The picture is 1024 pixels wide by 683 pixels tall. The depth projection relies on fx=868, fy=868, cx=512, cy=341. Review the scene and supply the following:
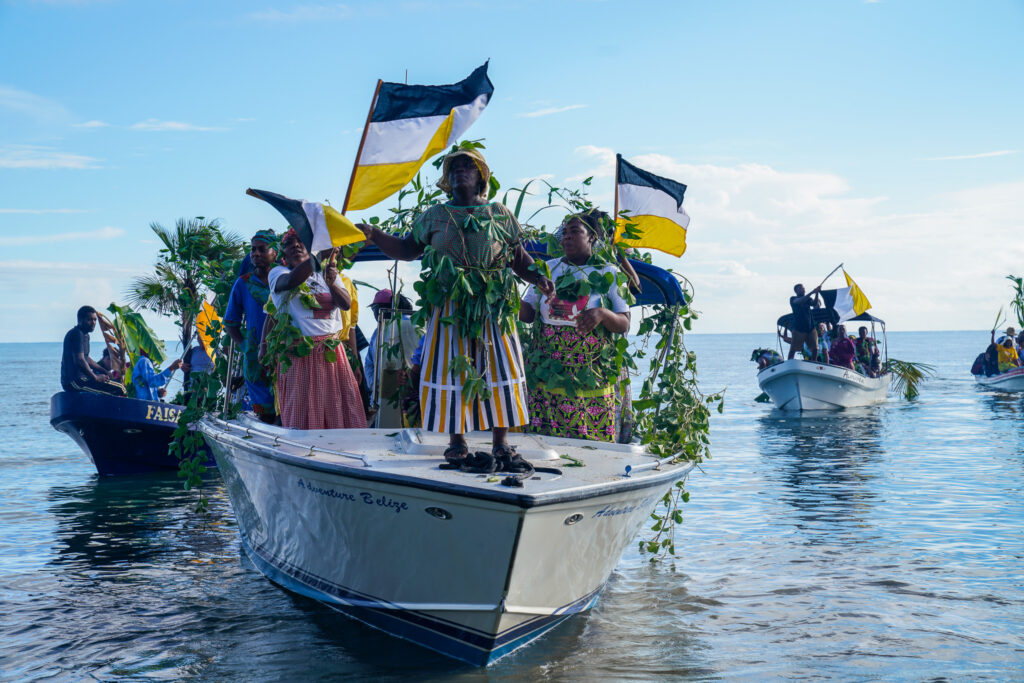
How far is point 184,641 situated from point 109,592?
5.02 feet

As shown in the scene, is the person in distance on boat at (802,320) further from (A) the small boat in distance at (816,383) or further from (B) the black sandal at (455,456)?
(B) the black sandal at (455,456)

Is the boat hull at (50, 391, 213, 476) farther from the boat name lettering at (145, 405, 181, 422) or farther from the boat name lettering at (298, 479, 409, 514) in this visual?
the boat name lettering at (298, 479, 409, 514)

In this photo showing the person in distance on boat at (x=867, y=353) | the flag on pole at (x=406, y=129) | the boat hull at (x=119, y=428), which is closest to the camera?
the flag on pole at (x=406, y=129)

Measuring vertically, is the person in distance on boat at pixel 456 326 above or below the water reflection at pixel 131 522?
above

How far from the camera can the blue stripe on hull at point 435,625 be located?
4.68 meters

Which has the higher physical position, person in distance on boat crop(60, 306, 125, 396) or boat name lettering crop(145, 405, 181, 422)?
person in distance on boat crop(60, 306, 125, 396)

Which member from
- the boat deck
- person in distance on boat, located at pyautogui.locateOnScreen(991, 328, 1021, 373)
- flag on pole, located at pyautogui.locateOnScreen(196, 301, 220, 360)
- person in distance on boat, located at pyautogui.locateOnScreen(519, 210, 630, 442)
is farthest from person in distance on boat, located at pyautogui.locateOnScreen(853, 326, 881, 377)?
the boat deck

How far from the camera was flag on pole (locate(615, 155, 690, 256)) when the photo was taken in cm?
729

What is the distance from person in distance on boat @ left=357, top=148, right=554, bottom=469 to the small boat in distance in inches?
748

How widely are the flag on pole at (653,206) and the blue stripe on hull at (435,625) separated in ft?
10.2

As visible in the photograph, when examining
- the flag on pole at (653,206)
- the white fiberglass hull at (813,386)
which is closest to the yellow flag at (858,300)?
the white fiberglass hull at (813,386)

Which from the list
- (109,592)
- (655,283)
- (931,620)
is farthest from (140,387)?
(931,620)

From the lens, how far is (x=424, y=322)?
16.3ft

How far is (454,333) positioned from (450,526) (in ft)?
3.57
